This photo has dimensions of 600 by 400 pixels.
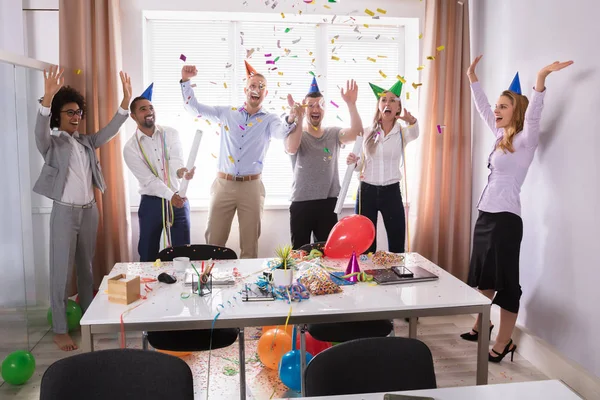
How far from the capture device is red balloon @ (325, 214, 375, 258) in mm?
2768

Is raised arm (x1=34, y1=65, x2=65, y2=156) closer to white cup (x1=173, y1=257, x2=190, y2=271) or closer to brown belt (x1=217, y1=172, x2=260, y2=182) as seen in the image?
brown belt (x1=217, y1=172, x2=260, y2=182)

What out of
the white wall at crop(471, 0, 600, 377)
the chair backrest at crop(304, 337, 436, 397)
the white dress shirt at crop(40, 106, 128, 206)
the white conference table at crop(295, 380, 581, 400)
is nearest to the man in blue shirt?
the white dress shirt at crop(40, 106, 128, 206)

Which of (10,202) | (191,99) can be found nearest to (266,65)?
(191,99)

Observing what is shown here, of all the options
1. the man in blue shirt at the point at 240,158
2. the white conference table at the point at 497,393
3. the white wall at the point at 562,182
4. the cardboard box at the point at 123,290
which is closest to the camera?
the white conference table at the point at 497,393

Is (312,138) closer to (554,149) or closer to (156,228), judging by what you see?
(156,228)

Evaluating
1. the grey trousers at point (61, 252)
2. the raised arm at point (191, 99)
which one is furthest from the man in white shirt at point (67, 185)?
the raised arm at point (191, 99)

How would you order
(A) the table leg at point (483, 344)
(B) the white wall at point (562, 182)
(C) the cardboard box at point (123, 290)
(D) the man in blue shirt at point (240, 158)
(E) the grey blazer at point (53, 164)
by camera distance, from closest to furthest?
(C) the cardboard box at point (123, 290), (A) the table leg at point (483, 344), (B) the white wall at point (562, 182), (E) the grey blazer at point (53, 164), (D) the man in blue shirt at point (240, 158)

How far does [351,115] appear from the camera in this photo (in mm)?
3551

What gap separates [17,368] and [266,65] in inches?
112

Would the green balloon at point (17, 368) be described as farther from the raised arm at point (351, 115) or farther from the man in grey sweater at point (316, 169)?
the raised arm at point (351, 115)

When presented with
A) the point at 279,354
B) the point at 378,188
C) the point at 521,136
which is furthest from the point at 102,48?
the point at 521,136

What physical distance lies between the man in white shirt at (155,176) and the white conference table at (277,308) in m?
1.27

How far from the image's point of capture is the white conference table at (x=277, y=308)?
6.40 ft

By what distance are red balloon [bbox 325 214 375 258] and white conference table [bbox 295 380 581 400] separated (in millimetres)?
1347
